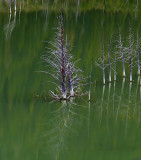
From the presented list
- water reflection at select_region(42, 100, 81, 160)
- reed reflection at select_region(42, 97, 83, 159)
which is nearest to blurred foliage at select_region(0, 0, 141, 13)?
water reflection at select_region(42, 100, 81, 160)

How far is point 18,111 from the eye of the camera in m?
60.9

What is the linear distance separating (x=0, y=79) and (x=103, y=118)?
3016cm

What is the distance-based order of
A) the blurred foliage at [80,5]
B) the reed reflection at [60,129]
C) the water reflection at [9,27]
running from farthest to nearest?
the blurred foliage at [80,5], the water reflection at [9,27], the reed reflection at [60,129]

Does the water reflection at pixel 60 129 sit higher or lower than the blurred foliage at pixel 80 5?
lower

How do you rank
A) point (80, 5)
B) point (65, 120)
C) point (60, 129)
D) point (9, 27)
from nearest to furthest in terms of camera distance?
point (60, 129) < point (65, 120) < point (9, 27) < point (80, 5)

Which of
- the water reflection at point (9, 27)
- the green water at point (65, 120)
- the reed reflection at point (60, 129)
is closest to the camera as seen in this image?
the green water at point (65, 120)

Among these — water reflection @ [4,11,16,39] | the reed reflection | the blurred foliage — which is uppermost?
the blurred foliage

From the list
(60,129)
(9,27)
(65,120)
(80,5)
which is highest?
(80,5)

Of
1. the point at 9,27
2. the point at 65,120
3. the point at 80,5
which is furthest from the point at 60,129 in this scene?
the point at 80,5

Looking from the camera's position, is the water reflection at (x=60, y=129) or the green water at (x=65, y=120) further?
the water reflection at (x=60, y=129)

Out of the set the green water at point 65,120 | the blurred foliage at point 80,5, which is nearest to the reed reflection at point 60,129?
the green water at point 65,120

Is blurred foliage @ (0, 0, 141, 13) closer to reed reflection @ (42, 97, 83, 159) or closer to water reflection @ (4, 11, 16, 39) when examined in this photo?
water reflection @ (4, 11, 16, 39)

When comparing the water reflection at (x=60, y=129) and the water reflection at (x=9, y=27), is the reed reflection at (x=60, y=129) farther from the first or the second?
the water reflection at (x=9, y=27)

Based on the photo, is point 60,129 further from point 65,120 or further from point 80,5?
point 80,5
